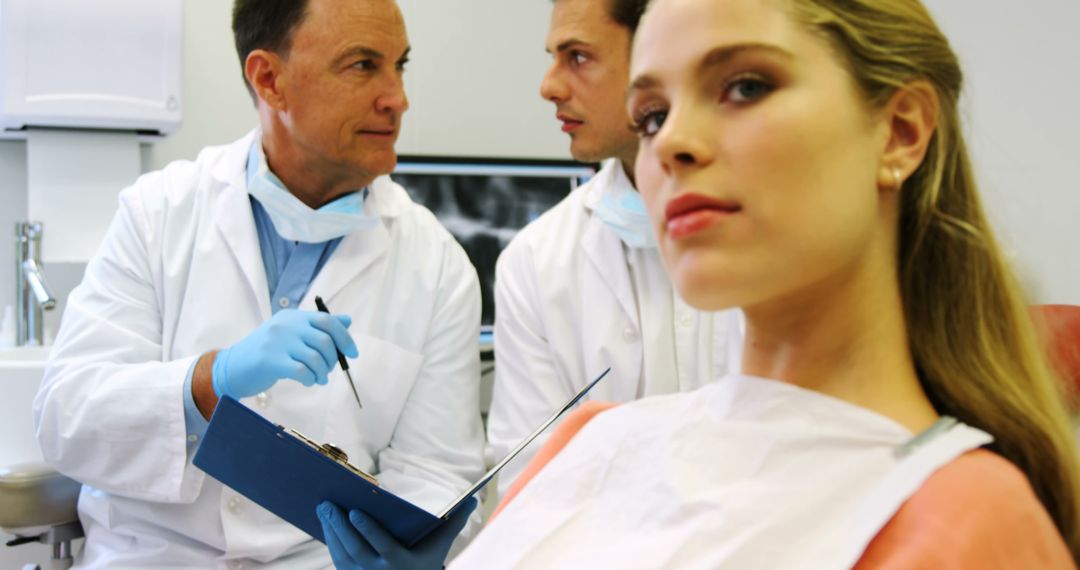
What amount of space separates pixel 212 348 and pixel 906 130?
1235 millimetres

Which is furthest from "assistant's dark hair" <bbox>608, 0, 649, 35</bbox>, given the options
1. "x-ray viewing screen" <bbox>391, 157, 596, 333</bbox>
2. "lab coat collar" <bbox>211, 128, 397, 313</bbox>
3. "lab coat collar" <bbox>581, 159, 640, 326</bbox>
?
"x-ray viewing screen" <bbox>391, 157, 596, 333</bbox>

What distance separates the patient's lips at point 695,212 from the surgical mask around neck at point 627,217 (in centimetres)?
83

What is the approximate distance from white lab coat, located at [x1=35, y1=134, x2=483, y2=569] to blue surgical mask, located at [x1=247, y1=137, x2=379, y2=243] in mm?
30

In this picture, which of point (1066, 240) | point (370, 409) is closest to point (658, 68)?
point (370, 409)

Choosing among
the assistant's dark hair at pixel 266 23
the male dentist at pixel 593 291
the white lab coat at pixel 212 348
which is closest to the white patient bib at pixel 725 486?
the male dentist at pixel 593 291

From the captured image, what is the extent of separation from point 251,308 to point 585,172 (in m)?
1.10

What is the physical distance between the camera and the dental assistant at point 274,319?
1.52 meters

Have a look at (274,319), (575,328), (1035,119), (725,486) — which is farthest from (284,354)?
(1035,119)

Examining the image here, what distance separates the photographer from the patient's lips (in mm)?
684

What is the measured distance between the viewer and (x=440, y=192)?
235 centimetres

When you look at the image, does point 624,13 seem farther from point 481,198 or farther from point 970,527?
point 970,527

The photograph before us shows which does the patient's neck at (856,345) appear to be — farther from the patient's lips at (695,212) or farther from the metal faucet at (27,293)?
the metal faucet at (27,293)

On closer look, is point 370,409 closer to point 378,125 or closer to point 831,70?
point 378,125

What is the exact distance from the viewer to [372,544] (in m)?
1.24
